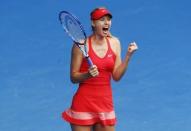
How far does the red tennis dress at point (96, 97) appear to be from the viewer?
14734 millimetres

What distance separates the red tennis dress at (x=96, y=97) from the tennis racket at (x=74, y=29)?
0.13 metres

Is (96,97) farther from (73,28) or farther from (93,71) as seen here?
(73,28)

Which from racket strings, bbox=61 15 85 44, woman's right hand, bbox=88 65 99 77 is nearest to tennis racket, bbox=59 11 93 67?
racket strings, bbox=61 15 85 44

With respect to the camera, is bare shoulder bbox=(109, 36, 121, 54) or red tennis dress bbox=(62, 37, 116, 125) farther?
bare shoulder bbox=(109, 36, 121, 54)

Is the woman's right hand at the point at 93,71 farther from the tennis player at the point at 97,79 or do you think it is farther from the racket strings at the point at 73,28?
the racket strings at the point at 73,28

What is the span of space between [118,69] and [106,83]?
197 millimetres

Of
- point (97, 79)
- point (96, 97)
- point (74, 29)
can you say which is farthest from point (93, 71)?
point (74, 29)

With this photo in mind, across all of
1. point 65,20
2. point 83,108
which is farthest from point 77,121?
point 65,20

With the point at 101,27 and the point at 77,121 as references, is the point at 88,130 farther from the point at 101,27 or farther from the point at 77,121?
the point at 101,27

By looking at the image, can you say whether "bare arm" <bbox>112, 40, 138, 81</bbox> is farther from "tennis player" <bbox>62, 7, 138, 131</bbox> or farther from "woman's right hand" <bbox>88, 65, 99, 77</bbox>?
"woman's right hand" <bbox>88, 65, 99, 77</bbox>

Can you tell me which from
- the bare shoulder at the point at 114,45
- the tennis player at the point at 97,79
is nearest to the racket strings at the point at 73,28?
the tennis player at the point at 97,79

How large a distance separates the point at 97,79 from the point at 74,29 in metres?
0.59

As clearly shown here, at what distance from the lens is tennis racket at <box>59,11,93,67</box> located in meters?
14.6

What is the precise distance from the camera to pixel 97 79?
14.7 metres
